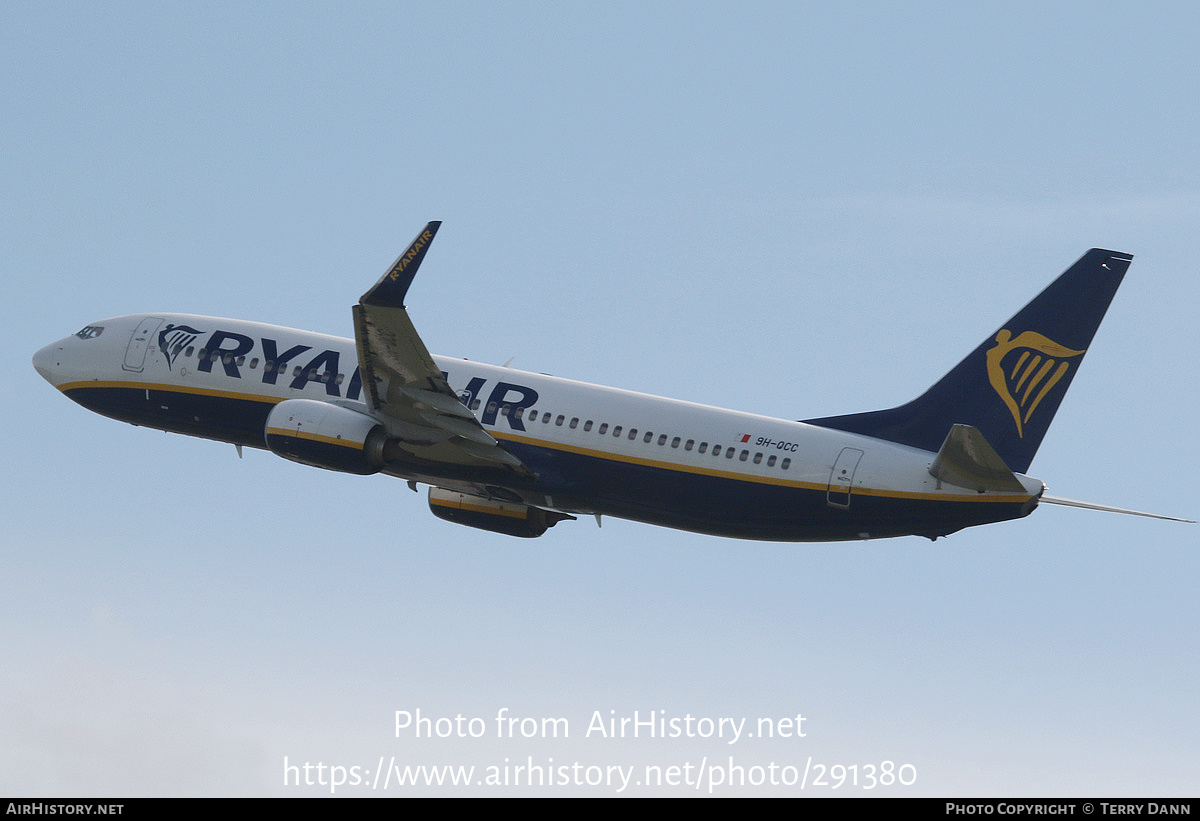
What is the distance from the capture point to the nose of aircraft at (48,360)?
152 feet

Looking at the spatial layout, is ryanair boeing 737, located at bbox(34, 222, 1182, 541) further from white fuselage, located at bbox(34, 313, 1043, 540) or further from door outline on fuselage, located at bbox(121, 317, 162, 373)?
door outline on fuselage, located at bbox(121, 317, 162, 373)

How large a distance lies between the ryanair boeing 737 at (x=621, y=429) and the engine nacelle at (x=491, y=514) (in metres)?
0.07

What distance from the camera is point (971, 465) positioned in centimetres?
3462

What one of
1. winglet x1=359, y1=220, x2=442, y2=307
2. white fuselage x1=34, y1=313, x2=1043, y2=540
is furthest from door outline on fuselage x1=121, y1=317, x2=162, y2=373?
winglet x1=359, y1=220, x2=442, y2=307

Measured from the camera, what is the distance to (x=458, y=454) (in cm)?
3947

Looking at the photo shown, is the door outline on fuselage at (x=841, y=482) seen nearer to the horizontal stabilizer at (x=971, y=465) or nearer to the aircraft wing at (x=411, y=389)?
the horizontal stabilizer at (x=971, y=465)

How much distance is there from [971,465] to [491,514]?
48.9 feet

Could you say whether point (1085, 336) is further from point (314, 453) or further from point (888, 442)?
point (314, 453)

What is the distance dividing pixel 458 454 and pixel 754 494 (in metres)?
7.65

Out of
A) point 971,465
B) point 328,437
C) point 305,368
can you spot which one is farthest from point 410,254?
point 971,465

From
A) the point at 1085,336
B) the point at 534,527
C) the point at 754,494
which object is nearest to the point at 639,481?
the point at 754,494

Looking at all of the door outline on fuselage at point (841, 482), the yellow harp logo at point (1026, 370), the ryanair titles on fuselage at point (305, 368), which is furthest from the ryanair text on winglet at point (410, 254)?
the yellow harp logo at point (1026, 370)

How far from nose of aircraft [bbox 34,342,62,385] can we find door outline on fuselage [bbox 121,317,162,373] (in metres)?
3.20

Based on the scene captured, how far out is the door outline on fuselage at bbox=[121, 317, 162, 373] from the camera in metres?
44.1
